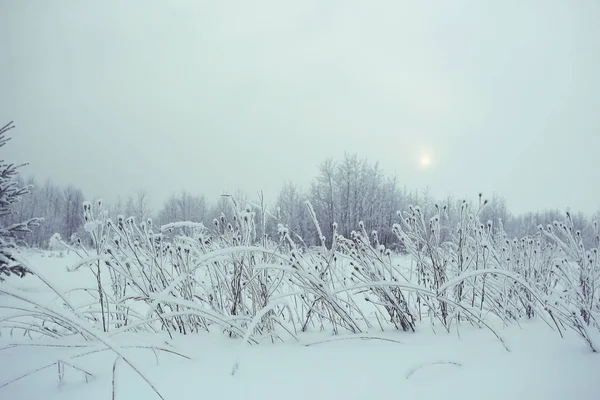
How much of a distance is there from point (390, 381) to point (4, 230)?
139 inches

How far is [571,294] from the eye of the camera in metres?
2.21

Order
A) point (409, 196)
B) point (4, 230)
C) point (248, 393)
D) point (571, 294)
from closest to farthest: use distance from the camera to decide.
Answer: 1. point (248, 393)
2. point (571, 294)
3. point (4, 230)
4. point (409, 196)

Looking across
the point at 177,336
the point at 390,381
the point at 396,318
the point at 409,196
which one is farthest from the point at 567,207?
the point at 409,196

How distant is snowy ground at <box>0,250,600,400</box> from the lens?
1102 millimetres

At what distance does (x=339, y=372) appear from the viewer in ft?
4.08

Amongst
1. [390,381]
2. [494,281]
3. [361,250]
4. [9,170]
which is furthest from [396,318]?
[9,170]

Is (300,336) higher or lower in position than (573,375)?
lower

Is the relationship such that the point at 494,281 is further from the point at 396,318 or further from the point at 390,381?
the point at 390,381

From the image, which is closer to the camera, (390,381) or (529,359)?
(390,381)

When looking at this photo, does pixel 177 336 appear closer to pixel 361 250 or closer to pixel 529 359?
pixel 361 250

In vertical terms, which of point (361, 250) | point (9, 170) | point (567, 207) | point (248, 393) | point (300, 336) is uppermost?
point (9, 170)

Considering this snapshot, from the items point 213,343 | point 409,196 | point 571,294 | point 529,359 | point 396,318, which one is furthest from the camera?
point 409,196

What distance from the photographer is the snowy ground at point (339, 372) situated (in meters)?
1.10

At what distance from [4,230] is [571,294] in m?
4.55
